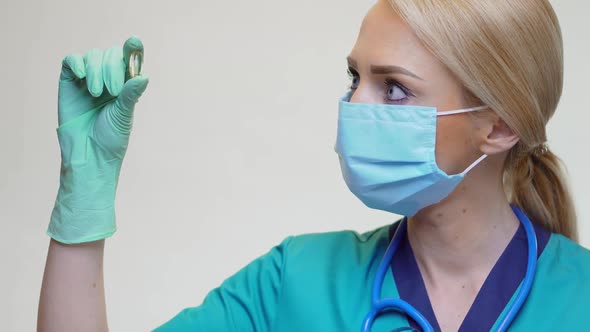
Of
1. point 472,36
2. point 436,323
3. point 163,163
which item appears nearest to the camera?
point 472,36

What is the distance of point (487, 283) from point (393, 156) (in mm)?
299

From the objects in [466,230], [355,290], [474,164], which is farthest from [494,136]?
[355,290]

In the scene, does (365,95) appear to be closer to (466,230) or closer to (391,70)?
(391,70)

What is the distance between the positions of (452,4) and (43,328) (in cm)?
89

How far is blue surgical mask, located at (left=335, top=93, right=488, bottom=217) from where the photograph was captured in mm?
1562

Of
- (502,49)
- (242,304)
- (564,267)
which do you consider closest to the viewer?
(502,49)

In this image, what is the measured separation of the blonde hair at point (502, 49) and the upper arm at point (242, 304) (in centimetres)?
53

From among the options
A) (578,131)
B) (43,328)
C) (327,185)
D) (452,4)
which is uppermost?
(452,4)

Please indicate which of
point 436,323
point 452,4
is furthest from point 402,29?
point 436,323

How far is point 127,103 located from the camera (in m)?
1.57

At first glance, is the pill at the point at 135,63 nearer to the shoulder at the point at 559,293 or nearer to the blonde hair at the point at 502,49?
the blonde hair at the point at 502,49

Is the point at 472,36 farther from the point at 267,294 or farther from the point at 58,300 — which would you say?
the point at 58,300

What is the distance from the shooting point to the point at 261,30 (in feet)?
8.74

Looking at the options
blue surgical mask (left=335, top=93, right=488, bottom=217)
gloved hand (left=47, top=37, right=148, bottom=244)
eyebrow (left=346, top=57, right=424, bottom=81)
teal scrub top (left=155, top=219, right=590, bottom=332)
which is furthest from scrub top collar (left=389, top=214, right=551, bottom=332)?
gloved hand (left=47, top=37, right=148, bottom=244)
